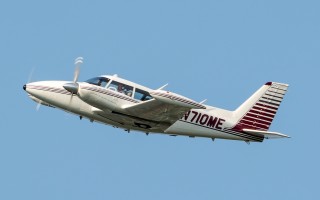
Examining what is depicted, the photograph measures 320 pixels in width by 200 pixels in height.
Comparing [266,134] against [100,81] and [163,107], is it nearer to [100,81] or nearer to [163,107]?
[163,107]

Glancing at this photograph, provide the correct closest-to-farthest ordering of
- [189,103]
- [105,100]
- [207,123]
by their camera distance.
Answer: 1. [189,103]
2. [105,100]
3. [207,123]

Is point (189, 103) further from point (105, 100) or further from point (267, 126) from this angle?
point (267, 126)

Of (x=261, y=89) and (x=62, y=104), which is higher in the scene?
(x=261, y=89)

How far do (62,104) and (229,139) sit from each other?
355 inches

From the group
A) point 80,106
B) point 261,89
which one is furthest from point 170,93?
point 261,89

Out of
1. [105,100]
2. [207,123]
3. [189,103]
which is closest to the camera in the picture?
[189,103]

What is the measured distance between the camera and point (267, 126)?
38.5m

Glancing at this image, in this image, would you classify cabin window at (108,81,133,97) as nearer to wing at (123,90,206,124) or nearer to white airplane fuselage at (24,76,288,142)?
white airplane fuselage at (24,76,288,142)

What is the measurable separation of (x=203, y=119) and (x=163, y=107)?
13.1ft

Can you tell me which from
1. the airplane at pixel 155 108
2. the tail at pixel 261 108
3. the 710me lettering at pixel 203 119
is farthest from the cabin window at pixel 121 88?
the tail at pixel 261 108

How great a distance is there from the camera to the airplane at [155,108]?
3409 cm

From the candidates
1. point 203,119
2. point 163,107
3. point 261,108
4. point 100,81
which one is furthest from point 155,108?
point 261,108

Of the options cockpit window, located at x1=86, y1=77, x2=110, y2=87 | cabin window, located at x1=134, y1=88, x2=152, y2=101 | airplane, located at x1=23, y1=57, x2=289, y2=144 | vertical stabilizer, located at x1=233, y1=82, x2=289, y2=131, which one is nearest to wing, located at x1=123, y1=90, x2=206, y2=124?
airplane, located at x1=23, y1=57, x2=289, y2=144

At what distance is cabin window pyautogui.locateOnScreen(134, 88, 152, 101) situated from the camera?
35.4 m
